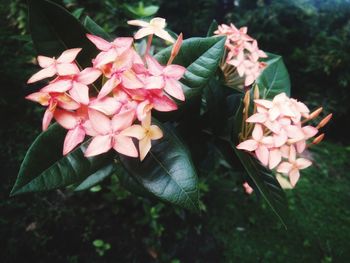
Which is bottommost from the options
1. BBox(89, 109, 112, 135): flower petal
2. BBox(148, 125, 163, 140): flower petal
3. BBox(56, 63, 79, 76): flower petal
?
BBox(148, 125, 163, 140): flower petal

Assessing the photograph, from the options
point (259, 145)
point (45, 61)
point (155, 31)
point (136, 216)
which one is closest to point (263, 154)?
point (259, 145)

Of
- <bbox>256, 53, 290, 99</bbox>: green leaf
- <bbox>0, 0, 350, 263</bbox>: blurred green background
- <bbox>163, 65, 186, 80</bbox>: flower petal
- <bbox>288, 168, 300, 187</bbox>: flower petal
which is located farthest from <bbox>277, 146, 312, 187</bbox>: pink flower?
<bbox>0, 0, 350, 263</bbox>: blurred green background

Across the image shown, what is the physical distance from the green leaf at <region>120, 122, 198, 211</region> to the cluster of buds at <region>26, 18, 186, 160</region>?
0.27ft

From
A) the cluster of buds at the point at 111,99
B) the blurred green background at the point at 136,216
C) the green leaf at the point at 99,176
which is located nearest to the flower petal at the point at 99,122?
the cluster of buds at the point at 111,99

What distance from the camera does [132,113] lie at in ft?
1.70

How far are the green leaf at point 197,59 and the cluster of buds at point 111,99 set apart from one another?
10 cm

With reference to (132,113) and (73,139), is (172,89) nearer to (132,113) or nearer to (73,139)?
(132,113)

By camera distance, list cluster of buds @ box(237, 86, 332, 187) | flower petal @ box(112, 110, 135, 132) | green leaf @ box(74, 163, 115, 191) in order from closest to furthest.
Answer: flower petal @ box(112, 110, 135, 132), cluster of buds @ box(237, 86, 332, 187), green leaf @ box(74, 163, 115, 191)

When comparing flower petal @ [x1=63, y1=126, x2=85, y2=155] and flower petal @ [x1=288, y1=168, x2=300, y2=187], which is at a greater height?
flower petal @ [x1=63, y1=126, x2=85, y2=155]

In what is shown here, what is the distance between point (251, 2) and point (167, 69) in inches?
167

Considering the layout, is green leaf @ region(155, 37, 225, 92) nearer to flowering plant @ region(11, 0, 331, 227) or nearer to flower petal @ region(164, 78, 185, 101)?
flowering plant @ region(11, 0, 331, 227)

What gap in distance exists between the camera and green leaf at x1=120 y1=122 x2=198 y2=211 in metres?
0.57

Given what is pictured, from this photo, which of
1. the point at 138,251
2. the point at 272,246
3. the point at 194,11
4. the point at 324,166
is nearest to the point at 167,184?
the point at 138,251

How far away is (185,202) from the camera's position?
1.86 feet
